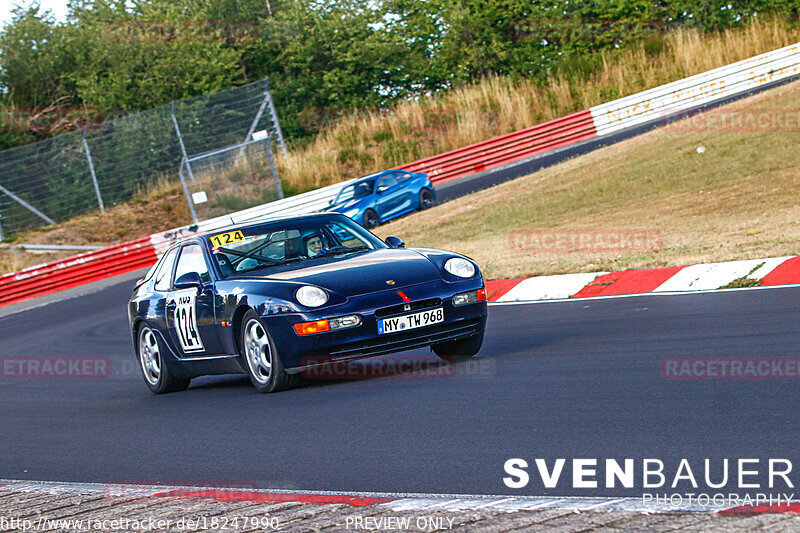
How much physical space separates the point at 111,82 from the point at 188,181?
18.3 m

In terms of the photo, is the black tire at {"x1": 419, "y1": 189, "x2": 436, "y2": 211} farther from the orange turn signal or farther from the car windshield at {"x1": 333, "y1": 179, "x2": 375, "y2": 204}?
the orange turn signal

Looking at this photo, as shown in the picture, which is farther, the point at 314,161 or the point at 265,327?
the point at 314,161

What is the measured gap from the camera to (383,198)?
25.0 metres

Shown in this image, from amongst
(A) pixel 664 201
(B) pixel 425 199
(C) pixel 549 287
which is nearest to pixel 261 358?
(C) pixel 549 287

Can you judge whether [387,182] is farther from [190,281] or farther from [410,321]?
[410,321]

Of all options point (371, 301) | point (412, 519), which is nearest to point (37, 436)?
point (371, 301)

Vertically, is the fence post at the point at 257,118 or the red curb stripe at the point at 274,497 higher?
the fence post at the point at 257,118

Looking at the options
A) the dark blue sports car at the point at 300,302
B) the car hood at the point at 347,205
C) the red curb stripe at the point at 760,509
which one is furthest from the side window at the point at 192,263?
the car hood at the point at 347,205

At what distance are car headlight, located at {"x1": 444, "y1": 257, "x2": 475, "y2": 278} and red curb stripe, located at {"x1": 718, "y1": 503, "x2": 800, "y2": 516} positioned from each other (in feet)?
14.9

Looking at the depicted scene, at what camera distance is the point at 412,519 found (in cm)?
349

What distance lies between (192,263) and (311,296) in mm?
1881

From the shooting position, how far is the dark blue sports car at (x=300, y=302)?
7.32m

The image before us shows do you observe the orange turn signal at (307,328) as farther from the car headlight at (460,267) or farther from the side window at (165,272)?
the side window at (165,272)

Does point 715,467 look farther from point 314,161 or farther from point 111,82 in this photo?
point 111,82
